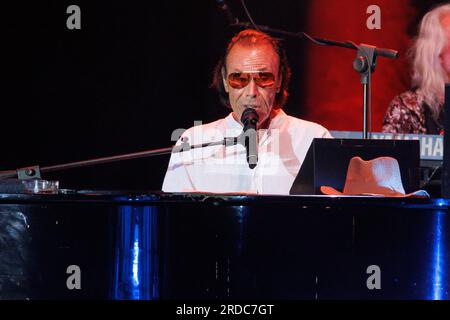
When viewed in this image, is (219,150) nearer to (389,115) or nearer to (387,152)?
(389,115)

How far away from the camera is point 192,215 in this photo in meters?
2.27

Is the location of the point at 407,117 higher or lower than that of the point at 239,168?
higher

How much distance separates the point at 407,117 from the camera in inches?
189

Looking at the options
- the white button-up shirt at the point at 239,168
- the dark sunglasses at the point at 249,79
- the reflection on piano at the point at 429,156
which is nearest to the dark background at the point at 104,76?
the white button-up shirt at the point at 239,168

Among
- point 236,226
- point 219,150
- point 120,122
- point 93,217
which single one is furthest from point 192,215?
point 120,122

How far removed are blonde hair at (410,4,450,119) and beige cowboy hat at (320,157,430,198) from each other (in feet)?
7.82

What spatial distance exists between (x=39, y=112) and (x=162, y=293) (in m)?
2.53

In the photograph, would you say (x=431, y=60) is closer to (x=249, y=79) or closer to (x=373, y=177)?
(x=249, y=79)

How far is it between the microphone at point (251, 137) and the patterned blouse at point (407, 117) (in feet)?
6.76

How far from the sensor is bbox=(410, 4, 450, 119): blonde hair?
478 centimetres

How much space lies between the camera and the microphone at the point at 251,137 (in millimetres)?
2758

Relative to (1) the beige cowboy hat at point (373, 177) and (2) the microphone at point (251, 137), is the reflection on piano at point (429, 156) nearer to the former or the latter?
(2) the microphone at point (251, 137)

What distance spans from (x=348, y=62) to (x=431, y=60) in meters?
0.53

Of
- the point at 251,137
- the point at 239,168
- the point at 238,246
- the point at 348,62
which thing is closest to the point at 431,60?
the point at 348,62
